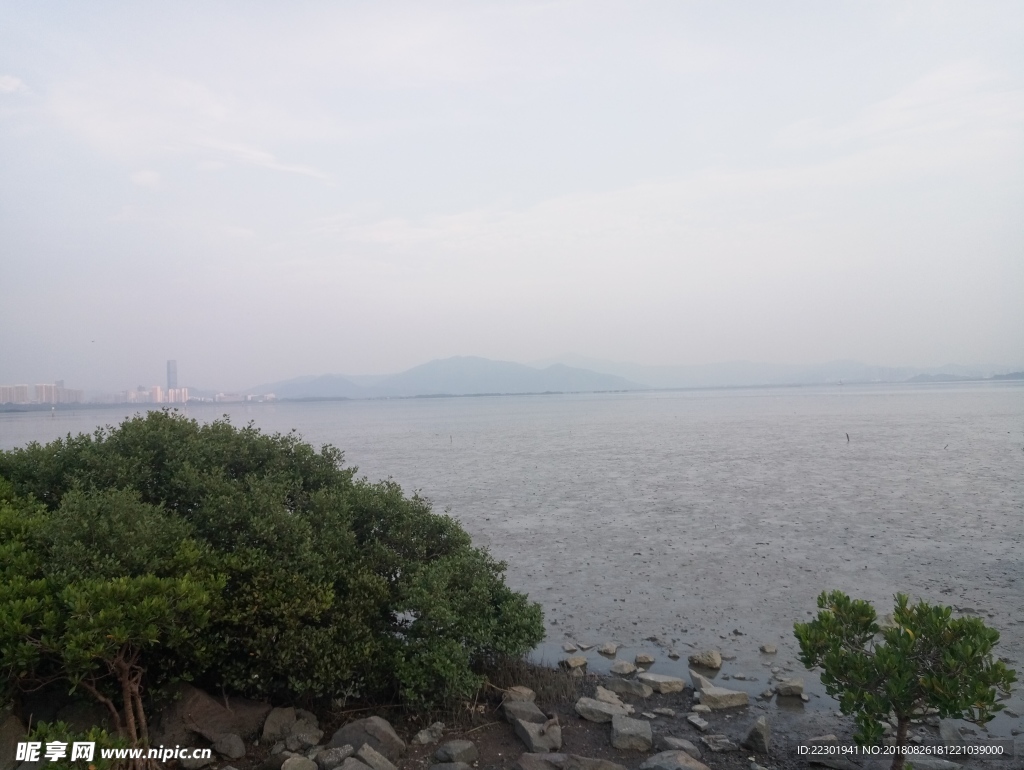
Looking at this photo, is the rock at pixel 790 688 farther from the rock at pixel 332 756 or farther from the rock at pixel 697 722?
the rock at pixel 332 756

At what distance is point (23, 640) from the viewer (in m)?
8.51

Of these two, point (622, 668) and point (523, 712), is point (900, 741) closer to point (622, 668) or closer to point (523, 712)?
point (523, 712)

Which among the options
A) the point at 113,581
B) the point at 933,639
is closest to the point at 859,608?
the point at 933,639

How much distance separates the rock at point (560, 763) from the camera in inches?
384

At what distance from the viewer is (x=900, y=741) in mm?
9039

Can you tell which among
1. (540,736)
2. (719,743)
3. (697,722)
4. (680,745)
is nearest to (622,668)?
(697,722)

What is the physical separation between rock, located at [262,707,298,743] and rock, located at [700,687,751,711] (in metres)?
6.68

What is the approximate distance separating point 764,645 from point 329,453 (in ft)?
32.7

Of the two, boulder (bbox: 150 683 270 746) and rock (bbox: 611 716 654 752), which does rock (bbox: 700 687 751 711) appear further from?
boulder (bbox: 150 683 270 746)

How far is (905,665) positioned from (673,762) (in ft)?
10.6

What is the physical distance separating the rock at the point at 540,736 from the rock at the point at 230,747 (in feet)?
12.7

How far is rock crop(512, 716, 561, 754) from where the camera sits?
10.4 meters

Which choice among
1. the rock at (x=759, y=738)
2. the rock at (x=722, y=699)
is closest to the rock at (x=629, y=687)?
the rock at (x=722, y=699)

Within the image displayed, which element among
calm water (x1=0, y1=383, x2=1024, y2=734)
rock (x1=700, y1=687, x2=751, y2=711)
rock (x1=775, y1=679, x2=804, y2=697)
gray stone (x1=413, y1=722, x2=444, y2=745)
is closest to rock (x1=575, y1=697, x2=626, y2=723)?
rock (x1=700, y1=687, x2=751, y2=711)
